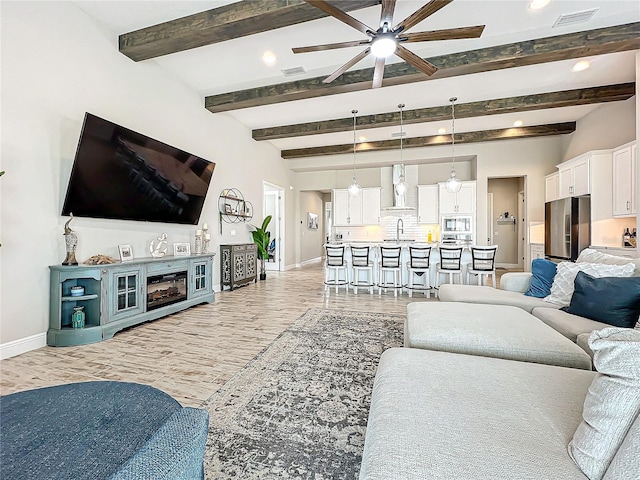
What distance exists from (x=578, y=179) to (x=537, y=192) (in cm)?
197

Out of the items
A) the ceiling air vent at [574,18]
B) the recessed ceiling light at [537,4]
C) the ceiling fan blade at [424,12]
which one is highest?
the ceiling air vent at [574,18]

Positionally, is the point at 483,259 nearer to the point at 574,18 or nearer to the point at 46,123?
the point at 574,18

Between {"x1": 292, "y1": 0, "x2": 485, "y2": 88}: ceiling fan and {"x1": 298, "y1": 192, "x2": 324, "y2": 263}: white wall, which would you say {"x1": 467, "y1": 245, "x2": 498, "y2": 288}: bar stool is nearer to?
{"x1": 292, "y1": 0, "x2": 485, "y2": 88}: ceiling fan

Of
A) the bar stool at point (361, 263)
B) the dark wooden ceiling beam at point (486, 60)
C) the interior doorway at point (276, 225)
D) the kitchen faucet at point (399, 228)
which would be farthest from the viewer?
the interior doorway at point (276, 225)

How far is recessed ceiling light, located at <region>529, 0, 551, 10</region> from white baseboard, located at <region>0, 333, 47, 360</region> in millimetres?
5988

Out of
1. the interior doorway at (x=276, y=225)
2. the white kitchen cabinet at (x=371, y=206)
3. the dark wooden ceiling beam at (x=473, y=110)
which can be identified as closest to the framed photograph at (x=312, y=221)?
the interior doorway at (x=276, y=225)

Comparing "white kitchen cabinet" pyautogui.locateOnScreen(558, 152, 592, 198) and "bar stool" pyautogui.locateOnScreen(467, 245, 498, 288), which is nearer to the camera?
"bar stool" pyautogui.locateOnScreen(467, 245, 498, 288)

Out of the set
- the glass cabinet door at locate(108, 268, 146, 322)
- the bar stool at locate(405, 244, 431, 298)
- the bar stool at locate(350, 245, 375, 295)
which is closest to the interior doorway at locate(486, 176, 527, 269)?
the bar stool at locate(405, 244, 431, 298)

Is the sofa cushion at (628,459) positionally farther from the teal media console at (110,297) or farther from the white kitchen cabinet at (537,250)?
the white kitchen cabinet at (537,250)

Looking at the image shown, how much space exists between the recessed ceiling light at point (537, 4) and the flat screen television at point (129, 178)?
4.52 meters

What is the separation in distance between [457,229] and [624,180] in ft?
11.7

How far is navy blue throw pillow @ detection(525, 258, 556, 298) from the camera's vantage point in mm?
3055

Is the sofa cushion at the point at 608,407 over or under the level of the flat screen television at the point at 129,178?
under

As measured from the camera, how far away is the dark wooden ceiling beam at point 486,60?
3479 mm
